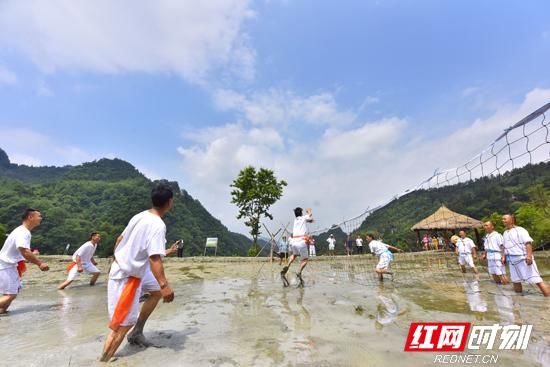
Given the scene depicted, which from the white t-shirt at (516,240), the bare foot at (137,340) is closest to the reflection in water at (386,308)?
the white t-shirt at (516,240)

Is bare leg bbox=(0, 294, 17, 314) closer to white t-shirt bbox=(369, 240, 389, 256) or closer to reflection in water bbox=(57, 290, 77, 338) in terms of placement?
reflection in water bbox=(57, 290, 77, 338)

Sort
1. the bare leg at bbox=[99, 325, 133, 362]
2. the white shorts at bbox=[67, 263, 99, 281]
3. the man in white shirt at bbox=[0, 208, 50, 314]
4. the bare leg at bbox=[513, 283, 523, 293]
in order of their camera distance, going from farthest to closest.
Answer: the white shorts at bbox=[67, 263, 99, 281]
the bare leg at bbox=[513, 283, 523, 293]
the man in white shirt at bbox=[0, 208, 50, 314]
the bare leg at bbox=[99, 325, 133, 362]

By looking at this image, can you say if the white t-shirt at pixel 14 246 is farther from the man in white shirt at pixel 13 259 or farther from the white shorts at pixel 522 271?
the white shorts at pixel 522 271

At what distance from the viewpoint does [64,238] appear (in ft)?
136

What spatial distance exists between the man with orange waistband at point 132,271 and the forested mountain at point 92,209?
30.7 m

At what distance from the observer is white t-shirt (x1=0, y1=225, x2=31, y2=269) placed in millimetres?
4816

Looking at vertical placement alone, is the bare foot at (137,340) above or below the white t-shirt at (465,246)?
below

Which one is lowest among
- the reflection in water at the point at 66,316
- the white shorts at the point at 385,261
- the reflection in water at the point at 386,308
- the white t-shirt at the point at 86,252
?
the reflection in water at the point at 66,316

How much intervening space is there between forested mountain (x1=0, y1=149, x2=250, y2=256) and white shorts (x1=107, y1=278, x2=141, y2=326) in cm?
3058

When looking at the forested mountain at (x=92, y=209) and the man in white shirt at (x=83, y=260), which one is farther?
the forested mountain at (x=92, y=209)

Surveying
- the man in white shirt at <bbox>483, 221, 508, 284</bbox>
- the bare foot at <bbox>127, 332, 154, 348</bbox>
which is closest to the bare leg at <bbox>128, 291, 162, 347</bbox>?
the bare foot at <bbox>127, 332, 154, 348</bbox>

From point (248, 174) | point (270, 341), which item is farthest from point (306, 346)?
point (248, 174)

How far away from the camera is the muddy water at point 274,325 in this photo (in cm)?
270

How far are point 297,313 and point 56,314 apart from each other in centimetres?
406
